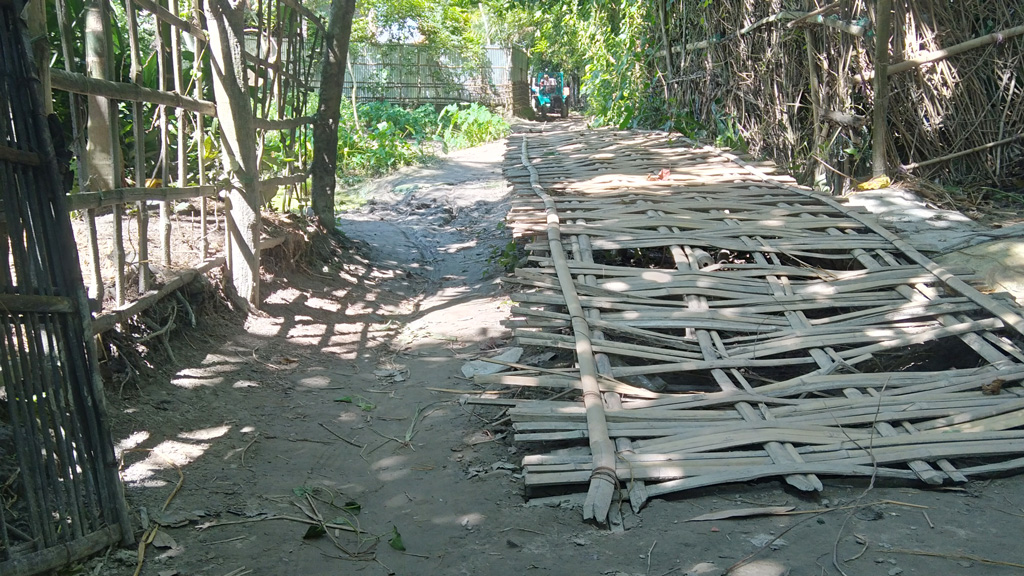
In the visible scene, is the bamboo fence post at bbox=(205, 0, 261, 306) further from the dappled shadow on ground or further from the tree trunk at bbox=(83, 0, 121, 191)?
the tree trunk at bbox=(83, 0, 121, 191)

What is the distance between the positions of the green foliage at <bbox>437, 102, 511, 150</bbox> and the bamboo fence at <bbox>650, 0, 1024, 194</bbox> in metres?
7.84

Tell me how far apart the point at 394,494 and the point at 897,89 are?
4428mm

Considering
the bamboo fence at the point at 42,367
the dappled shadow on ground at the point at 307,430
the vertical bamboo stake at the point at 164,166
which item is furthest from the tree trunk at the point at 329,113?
the bamboo fence at the point at 42,367

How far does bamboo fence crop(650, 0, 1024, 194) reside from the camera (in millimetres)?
4891

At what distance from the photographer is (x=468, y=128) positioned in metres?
14.1

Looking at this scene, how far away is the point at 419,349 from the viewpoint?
13.7 ft

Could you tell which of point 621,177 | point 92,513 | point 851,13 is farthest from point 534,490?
point 851,13

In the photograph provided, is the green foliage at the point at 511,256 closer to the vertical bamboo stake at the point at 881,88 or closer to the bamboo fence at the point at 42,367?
the vertical bamboo stake at the point at 881,88

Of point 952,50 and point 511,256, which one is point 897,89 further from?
point 511,256

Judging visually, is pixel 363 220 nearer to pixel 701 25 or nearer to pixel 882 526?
pixel 701 25

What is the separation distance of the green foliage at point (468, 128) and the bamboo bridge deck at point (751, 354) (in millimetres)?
9637

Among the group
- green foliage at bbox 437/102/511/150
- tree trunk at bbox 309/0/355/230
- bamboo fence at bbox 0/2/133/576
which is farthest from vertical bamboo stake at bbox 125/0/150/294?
green foliage at bbox 437/102/511/150

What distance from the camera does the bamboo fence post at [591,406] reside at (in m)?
2.11

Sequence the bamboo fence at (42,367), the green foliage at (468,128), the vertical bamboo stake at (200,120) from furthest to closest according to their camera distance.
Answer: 1. the green foliage at (468,128)
2. the vertical bamboo stake at (200,120)
3. the bamboo fence at (42,367)
